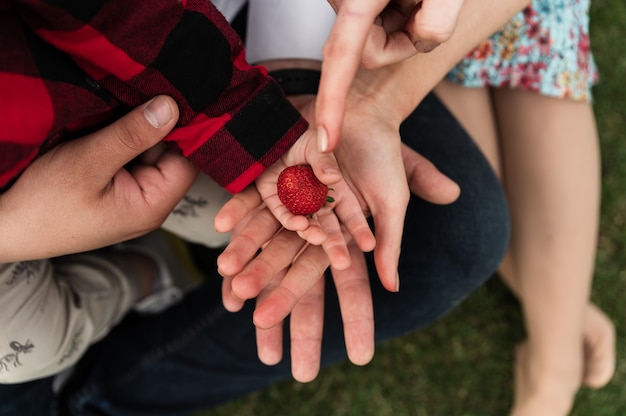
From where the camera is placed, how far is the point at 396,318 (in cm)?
140

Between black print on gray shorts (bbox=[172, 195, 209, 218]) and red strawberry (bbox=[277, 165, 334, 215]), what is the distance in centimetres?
34

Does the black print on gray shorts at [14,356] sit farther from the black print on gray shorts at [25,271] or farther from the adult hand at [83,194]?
the adult hand at [83,194]

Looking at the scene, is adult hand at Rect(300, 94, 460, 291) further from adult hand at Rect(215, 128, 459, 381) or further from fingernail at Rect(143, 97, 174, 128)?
fingernail at Rect(143, 97, 174, 128)

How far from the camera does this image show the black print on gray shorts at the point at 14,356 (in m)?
1.13

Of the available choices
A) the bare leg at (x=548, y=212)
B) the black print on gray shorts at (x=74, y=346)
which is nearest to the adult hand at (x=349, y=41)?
the bare leg at (x=548, y=212)

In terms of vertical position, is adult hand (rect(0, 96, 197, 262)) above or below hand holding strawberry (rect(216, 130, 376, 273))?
above

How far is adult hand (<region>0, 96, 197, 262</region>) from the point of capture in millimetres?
932

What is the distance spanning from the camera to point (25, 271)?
3.81 feet

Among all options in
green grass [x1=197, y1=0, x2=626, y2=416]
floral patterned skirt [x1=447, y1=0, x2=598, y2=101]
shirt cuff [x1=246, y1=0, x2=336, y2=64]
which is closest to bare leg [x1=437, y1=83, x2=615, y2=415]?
floral patterned skirt [x1=447, y1=0, x2=598, y2=101]

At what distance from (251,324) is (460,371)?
75 cm

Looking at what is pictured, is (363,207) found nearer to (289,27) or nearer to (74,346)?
(289,27)

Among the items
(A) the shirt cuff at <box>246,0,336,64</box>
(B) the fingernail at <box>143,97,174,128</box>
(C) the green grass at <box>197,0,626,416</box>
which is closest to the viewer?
(B) the fingernail at <box>143,97,174,128</box>

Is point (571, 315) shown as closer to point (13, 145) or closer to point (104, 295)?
point (104, 295)

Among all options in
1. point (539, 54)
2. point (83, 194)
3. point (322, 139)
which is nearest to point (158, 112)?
point (83, 194)
